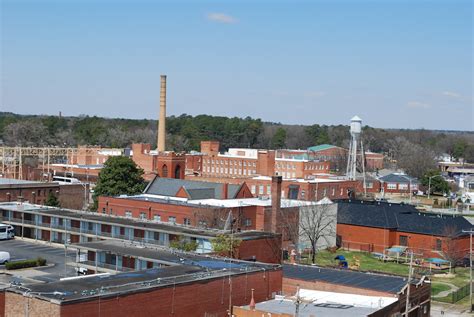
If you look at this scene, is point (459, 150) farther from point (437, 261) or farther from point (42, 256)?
point (42, 256)

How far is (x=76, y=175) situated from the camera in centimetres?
9856

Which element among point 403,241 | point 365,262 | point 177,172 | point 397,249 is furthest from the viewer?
point 177,172

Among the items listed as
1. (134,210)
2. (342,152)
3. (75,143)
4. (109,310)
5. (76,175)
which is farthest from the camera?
(75,143)

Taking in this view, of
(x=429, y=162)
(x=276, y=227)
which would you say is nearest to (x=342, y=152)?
(x=429, y=162)

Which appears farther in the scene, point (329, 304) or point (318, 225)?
point (318, 225)

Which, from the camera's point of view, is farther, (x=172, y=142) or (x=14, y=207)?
(x=172, y=142)

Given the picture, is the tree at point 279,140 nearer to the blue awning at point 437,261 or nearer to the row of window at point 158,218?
the row of window at point 158,218

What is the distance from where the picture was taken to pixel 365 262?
61.9 metres

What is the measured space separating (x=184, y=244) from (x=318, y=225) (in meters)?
20.8

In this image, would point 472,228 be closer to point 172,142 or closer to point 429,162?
point 429,162

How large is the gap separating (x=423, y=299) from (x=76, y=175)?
67.5 metres

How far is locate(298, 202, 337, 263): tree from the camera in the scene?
63391 mm

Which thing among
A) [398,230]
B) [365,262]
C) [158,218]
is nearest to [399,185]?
[398,230]

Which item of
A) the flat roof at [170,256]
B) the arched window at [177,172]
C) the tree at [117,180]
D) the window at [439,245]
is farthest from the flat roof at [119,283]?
the arched window at [177,172]
